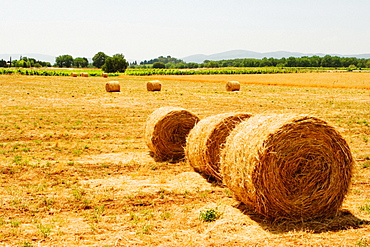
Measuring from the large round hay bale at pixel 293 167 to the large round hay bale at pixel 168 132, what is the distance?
4.46 metres

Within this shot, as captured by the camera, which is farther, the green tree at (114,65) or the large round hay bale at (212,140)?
the green tree at (114,65)

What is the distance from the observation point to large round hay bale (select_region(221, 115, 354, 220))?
6.43 meters

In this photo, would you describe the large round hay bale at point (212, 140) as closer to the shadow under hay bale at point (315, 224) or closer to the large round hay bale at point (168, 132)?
the large round hay bale at point (168, 132)

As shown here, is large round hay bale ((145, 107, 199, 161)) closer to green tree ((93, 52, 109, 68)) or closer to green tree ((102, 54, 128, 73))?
green tree ((102, 54, 128, 73))

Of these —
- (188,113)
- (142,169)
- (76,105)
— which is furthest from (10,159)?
(76,105)

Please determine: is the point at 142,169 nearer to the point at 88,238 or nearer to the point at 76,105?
the point at 88,238

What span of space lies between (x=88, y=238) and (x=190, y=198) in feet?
7.86

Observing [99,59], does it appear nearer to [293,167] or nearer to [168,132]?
[168,132]

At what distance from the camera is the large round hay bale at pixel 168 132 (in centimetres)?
1104

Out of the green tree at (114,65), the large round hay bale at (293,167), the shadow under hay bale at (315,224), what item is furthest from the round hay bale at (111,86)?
the green tree at (114,65)

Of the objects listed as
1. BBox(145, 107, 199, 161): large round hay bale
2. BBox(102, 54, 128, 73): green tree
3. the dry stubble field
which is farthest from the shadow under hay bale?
BBox(102, 54, 128, 73): green tree

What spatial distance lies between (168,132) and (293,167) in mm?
5166

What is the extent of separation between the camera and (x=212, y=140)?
8805 millimetres

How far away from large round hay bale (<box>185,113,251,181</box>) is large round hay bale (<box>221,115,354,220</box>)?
6.45 ft
